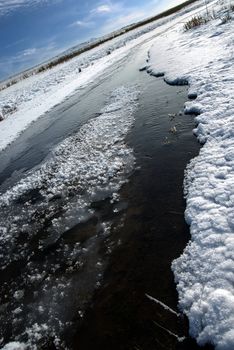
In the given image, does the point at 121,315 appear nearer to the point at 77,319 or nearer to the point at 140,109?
the point at 77,319

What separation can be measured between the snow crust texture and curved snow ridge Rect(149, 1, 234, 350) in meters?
1.46

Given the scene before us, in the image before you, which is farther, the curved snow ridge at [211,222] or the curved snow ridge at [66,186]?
the curved snow ridge at [66,186]

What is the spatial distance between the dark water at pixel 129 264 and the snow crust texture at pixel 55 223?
0.10 feet

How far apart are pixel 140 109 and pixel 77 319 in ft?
27.6

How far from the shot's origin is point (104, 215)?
19.4 ft

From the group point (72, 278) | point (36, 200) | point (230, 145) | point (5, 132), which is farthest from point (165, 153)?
point (5, 132)

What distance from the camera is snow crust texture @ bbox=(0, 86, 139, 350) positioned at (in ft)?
14.4

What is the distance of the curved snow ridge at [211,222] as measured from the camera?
334 centimetres

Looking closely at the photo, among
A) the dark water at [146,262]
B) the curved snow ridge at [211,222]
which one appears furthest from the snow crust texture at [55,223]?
the curved snow ridge at [211,222]

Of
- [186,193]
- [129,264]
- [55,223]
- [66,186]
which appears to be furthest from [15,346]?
[66,186]

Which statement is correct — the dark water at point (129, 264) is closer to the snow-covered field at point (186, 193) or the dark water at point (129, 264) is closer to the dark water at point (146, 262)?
the dark water at point (146, 262)

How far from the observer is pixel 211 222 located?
15.1 ft

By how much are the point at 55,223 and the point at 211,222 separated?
312 centimetres

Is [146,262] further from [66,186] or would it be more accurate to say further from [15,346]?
[66,186]
